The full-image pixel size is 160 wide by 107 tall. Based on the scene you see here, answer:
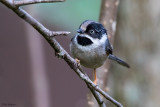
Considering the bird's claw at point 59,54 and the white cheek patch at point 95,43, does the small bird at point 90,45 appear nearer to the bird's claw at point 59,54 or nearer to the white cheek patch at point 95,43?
the white cheek patch at point 95,43

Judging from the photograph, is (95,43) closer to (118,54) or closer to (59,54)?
(59,54)

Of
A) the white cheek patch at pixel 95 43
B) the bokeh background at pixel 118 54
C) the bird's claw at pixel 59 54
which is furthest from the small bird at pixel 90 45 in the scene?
the bird's claw at pixel 59 54

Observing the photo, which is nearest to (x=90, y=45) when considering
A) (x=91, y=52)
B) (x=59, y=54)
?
(x=91, y=52)

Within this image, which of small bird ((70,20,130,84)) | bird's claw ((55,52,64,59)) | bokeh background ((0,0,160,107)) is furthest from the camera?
bokeh background ((0,0,160,107))

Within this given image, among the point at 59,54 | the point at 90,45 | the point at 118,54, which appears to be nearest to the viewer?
the point at 59,54

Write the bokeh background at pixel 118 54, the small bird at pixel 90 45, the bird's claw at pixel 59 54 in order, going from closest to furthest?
the bird's claw at pixel 59 54
the small bird at pixel 90 45
the bokeh background at pixel 118 54

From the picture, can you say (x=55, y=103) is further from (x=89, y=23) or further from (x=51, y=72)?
(x=89, y=23)

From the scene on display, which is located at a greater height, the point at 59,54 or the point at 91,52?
the point at 59,54

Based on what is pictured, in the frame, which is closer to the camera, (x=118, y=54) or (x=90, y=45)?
(x=90, y=45)

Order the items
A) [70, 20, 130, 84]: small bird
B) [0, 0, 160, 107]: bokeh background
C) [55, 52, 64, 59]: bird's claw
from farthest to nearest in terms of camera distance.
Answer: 1. [0, 0, 160, 107]: bokeh background
2. [70, 20, 130, 84]: small bird
3. [55, 52, 64, 59]: bird's claw

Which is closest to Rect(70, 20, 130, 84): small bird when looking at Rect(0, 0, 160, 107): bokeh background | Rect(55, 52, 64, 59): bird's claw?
Rect(0, 0, 160, 107): bokeh background

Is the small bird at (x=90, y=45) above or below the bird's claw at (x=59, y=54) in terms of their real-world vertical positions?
below

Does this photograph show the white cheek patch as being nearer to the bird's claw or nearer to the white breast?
the white breast

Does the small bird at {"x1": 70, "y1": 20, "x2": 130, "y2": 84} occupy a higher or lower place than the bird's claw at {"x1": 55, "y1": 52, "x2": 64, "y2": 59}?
lower
